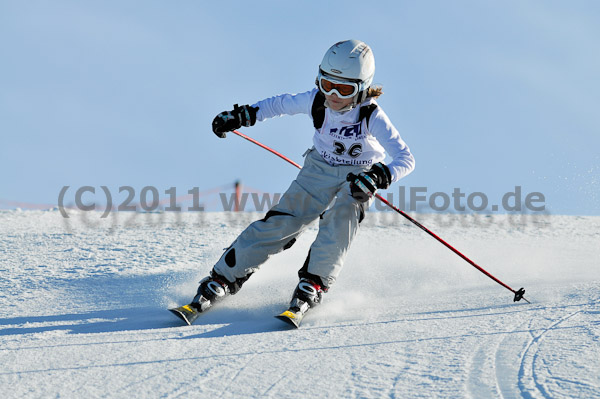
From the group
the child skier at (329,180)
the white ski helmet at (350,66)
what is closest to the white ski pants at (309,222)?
the child skier at (329,180)

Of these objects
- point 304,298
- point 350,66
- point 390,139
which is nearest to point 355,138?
point 390,139

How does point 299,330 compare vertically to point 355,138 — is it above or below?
below

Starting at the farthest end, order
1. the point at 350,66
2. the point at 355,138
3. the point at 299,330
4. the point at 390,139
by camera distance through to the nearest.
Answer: the point at 355,138, the point at 390,139, the point at 350,66, the point at 299,330

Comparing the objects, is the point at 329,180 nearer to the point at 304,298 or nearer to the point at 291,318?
the point at 304,298

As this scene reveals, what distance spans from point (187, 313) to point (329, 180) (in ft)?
4.40

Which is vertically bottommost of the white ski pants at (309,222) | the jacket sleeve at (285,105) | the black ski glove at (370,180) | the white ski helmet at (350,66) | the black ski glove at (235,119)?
the white ski pants at (309,222)

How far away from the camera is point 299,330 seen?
362 cm

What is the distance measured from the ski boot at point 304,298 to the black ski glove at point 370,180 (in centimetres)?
64

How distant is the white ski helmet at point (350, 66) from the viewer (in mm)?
4078

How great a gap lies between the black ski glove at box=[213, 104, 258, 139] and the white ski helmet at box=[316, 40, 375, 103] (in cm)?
68

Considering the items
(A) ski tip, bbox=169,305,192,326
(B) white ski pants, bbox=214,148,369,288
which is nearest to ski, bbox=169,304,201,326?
(A) ski tip, bbox=169,305,192,326

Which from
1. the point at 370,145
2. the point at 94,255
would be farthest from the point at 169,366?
the point at 94,255

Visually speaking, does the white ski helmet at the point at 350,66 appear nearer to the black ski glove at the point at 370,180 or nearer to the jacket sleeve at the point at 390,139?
the jacket sleeve at the point at 390,139

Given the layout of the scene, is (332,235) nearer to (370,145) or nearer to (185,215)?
(370,145)
